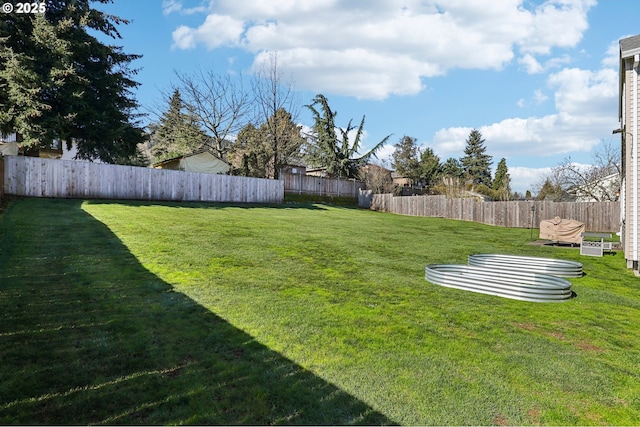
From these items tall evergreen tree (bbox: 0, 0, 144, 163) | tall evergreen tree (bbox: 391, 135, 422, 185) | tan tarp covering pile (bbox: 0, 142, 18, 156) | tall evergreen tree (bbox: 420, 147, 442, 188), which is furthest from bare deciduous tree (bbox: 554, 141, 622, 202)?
tan tarp covering pile (bbox: 0, 142, 18, 156)

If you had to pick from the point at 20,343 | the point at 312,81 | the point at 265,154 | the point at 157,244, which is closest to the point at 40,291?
the point at 20,343

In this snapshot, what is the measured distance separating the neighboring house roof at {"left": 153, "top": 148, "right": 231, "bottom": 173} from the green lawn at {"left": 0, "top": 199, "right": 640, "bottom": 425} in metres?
23.7

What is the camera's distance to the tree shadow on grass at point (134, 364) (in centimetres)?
254

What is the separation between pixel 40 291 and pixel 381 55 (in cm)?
1723

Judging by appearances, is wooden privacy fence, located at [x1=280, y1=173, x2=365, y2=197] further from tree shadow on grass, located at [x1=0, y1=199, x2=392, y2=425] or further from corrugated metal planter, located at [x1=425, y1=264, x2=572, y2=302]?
tree shadow on grass, located at [x1=0, y1=199, x2=392, y2=425]

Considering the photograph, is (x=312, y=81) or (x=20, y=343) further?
(x=312, y=81)

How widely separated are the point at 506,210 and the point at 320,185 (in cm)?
1405

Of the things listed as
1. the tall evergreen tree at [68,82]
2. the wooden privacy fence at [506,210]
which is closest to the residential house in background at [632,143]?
the wooden privacy fence at [506,210]

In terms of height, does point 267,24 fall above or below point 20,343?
above

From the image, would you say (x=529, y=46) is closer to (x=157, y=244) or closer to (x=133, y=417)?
(x=157, y=244)

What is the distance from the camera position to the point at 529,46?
1319 centimetres

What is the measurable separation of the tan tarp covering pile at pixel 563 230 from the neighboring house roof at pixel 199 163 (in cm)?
2345

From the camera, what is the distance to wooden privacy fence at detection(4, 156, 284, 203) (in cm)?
1434

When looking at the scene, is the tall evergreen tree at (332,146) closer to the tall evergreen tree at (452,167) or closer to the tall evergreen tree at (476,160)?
the tall evergreen tree at (452,167)
